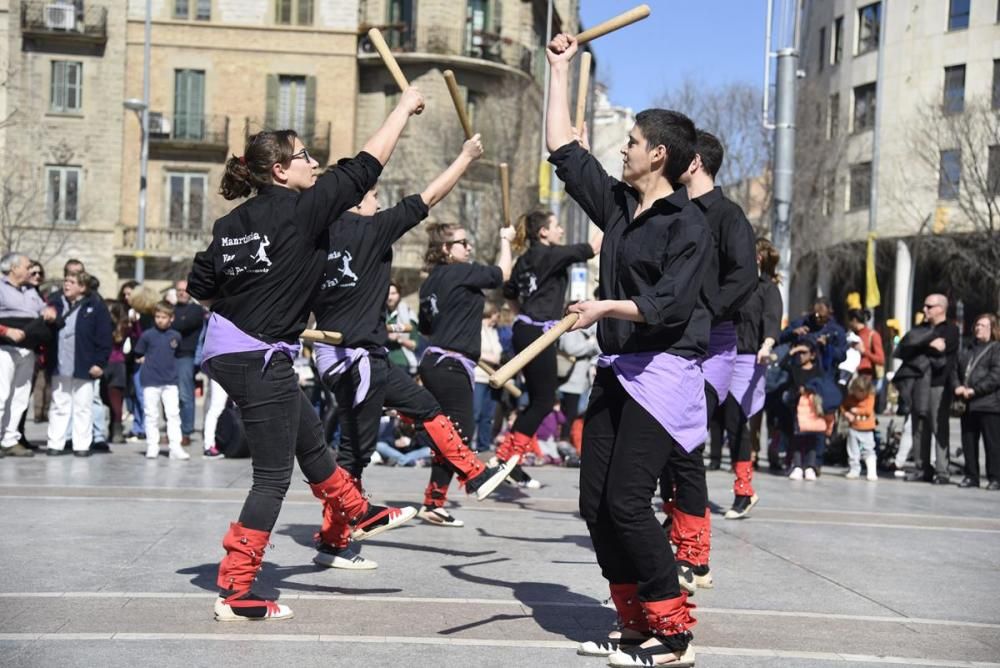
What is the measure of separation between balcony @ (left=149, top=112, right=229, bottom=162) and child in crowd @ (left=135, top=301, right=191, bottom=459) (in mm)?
29639

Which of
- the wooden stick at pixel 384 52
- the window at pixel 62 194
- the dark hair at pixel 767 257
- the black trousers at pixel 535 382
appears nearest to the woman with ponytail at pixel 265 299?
the wooden stick at pixel 384 52

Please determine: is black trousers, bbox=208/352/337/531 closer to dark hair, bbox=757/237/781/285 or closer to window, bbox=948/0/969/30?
dark hair, bbox=757/237/781/285

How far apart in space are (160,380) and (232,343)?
28.8ft

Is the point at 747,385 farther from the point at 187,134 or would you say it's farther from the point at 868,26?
the point at 868,26

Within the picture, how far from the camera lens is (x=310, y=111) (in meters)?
43.6

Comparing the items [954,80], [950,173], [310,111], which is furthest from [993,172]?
[310,111]

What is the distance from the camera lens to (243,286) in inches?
237

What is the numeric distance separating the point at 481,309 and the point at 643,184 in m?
3.87

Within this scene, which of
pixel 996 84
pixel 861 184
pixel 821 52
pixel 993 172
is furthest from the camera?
pixel 821 52

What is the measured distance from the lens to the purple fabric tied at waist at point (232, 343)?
6035 millimetres

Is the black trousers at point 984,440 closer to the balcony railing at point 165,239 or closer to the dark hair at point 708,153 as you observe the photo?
the dark hair at point 708,153

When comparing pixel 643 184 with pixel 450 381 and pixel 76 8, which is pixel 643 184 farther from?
pixel 76 8

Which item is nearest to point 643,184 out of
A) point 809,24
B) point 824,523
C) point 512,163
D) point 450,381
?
point 450,381

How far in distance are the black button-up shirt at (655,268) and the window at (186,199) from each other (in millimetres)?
39678
